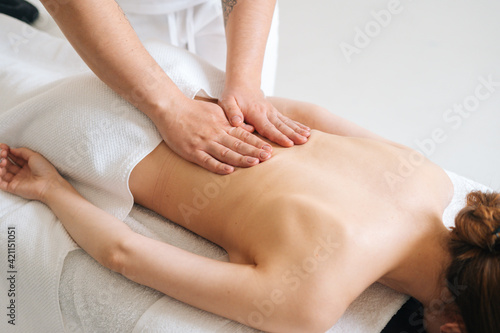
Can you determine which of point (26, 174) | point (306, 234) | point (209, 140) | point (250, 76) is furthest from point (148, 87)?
point (306, 234)

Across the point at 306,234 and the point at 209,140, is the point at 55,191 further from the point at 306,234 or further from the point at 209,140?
the point at 306,234

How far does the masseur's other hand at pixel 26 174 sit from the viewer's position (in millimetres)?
1119

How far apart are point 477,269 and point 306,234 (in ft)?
1.08

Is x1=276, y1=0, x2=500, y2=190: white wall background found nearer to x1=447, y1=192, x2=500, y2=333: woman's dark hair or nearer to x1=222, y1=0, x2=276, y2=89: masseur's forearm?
x1=222, y1=0, x2=276, y2=89: masseur's forearm

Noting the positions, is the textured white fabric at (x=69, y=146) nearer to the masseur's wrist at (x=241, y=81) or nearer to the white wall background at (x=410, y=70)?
the masseur's wrist at (x=241, y=81)

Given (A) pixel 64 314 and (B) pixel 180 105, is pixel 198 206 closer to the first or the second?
(B) pixel 180 105

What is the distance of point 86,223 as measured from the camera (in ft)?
3.31

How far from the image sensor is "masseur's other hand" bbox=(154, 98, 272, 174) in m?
1.05

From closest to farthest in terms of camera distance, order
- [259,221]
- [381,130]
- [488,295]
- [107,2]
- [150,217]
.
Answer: [488,295] < [259,221] < [107,2] < [150,217] < [381,130]

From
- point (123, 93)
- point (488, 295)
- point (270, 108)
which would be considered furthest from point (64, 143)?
point (488, 295)

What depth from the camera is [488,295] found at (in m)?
0.80

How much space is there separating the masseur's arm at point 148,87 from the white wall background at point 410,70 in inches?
49.1

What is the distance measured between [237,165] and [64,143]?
1.52 feet

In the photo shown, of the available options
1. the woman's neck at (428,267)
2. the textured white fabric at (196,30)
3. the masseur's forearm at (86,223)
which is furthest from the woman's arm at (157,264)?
the textured white fabric at (196,30)
